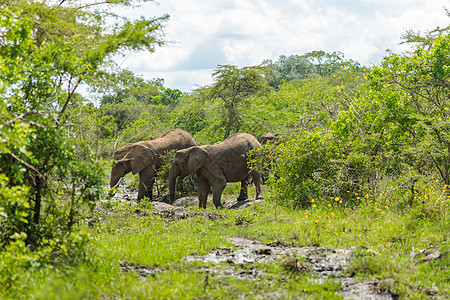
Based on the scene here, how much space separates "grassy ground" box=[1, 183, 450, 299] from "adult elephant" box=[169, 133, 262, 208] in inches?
153

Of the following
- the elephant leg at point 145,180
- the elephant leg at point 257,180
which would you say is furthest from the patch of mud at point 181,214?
the elephant leg at point 145,180

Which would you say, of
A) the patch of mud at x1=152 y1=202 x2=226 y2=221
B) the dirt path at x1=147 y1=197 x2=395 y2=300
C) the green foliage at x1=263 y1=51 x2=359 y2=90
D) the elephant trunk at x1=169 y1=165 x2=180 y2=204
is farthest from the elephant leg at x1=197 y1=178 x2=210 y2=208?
the green foliage at x1=263 y1=51 x2=359 y2=90

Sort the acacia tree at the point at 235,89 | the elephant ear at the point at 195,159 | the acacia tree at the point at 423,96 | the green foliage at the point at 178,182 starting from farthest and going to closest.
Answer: the acacia tree at the point at 235,89 < the green foliage at the point at 178,182 < the elephant ear at the point at 195,159 < the acacia tree at the point at 423,96

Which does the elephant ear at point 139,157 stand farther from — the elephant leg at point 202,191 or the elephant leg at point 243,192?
the elephant leg at point 243,192

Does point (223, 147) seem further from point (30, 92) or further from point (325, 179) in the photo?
point (30, 92)

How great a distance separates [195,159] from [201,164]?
30cm

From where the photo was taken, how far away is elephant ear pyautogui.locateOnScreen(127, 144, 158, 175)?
2003 cm

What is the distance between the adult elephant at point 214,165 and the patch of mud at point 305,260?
7.07 meters

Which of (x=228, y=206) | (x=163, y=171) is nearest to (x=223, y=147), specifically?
(x=228, y=206)

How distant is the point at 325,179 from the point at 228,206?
5.02m

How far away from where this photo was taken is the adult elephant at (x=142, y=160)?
2000cm

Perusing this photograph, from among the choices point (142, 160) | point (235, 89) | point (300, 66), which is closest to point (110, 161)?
point (142, 160)

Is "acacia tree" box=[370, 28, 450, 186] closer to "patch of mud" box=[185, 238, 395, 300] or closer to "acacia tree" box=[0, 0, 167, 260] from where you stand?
"patch of mud" box=[185, 238, 395, 300]

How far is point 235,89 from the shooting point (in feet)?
82.8
